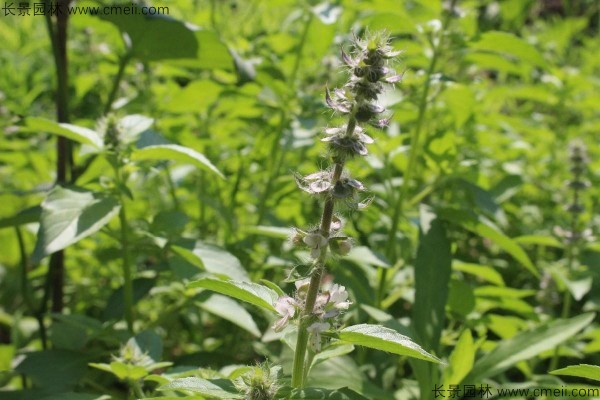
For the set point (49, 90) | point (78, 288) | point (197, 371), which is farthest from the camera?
point (49, 90)

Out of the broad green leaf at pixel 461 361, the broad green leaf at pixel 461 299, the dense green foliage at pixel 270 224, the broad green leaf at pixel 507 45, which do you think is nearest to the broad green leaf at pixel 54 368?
the dense green foliage at pixel 270 224

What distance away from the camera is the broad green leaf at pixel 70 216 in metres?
1.45

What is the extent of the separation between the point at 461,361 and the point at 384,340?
589 mm

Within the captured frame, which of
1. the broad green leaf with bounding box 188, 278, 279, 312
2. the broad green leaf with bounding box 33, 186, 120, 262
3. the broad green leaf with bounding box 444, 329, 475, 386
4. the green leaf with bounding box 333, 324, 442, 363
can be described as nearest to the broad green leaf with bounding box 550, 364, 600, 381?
the green leaf with bounding box 333, 324, 442, 363

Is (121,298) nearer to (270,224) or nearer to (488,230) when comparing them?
(270,224)

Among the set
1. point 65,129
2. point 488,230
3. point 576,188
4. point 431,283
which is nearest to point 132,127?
point 65,129

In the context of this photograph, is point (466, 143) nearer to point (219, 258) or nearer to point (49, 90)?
point (219, 258)

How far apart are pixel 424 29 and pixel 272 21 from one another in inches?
91.3

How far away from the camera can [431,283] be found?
1796mm

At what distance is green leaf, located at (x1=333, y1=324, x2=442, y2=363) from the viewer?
1.01 meters

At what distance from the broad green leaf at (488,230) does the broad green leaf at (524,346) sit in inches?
7.0

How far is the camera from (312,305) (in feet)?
3.68

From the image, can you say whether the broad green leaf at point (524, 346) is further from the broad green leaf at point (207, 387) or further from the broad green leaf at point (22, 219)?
the broad green leaf at point (22, 219)

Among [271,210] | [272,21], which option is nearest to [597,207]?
[271,210]
